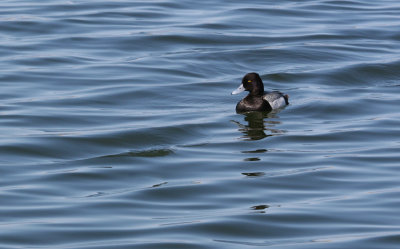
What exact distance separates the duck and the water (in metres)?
0.18

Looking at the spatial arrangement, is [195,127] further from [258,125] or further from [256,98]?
[256,98]

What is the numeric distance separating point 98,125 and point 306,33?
8764 millimetres

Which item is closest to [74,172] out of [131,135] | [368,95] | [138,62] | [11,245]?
[131,135]

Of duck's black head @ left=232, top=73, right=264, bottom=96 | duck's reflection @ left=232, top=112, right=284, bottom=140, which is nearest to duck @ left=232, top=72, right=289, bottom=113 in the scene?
duck's black head @ left=232, top=73, right=264, bottom=96

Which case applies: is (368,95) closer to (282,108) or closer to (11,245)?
(282,108)

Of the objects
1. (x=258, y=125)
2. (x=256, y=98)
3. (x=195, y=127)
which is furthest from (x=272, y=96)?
(x=195, y=127)

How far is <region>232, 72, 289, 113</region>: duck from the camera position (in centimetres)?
1555

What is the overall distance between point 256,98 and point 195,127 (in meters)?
2.39

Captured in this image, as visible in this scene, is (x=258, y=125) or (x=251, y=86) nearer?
(x=258, y=125)

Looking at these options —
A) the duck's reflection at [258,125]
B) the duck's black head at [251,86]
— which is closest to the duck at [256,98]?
the duck's black head at [251,86]

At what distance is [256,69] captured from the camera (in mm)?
18531

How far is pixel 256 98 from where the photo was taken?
15953mm

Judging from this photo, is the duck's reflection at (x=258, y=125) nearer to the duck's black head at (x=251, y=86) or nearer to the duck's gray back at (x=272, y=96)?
the duck's gray back at (x=272, y=96)

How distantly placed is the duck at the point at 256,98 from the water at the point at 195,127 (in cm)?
18
